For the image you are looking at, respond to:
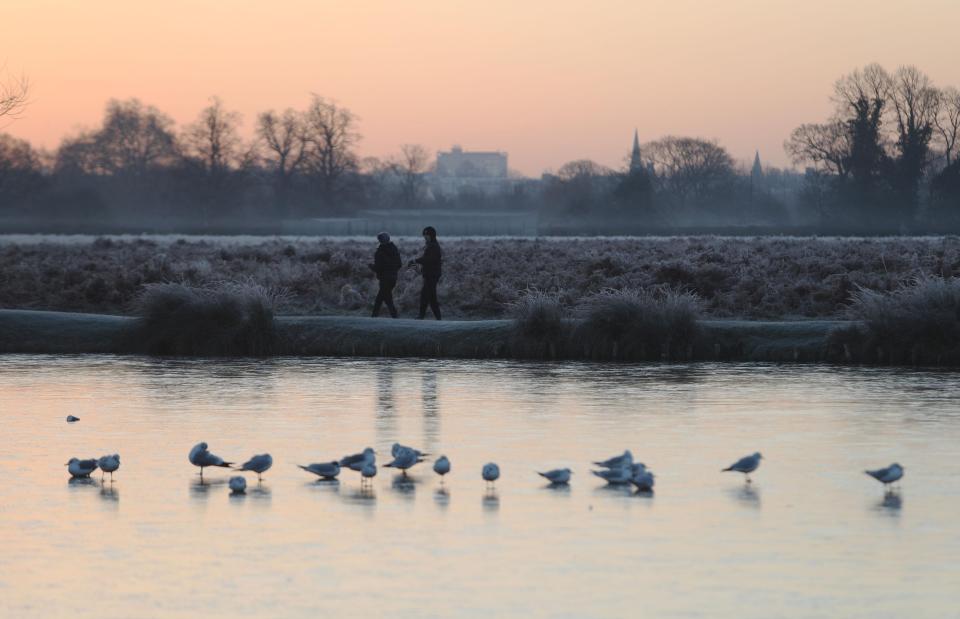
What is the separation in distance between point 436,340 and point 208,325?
13.3 feet

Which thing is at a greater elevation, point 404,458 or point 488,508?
point 404,458

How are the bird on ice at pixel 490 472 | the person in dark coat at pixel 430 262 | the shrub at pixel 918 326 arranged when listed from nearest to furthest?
the bird on ice at pixel 490 472 → the shrub at pixel 918 326 → the person in dark coat at pixel 430 262

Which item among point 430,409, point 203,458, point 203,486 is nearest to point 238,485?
point 203,486

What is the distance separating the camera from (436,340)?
2561cm

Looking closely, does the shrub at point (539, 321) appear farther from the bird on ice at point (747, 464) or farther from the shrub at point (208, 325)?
the bird on ice at point (747, 464)

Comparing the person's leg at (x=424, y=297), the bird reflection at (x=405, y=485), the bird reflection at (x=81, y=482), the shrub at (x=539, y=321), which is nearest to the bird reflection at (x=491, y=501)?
the bird reflection at (x=405, y=485)

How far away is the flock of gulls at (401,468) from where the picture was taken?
1244cm

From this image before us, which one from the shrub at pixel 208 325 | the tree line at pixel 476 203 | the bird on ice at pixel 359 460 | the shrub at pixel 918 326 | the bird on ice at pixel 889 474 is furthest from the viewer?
the tree line at pixel 476 203

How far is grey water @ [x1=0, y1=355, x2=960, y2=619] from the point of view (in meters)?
9.19

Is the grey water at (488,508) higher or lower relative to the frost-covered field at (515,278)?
lower

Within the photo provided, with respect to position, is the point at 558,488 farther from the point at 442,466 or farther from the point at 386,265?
the point at 386,265

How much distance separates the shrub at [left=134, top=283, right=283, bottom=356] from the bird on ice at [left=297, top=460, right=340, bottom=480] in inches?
516

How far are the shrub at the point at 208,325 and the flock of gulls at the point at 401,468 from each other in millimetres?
12674

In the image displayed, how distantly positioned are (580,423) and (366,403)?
3.17 meters
